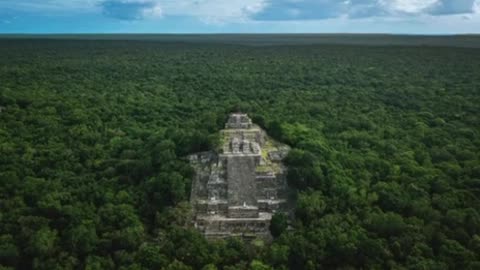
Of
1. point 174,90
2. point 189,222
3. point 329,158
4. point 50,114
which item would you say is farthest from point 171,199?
point 174,90

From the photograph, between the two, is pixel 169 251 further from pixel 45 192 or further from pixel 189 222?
pixel 45 192

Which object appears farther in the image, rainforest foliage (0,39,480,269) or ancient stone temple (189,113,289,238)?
ancient stone temple (189,113,289,238)

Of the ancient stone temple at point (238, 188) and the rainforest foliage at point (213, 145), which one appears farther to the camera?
the ancient stone temple at point (238, 188)

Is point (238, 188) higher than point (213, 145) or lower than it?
lower
